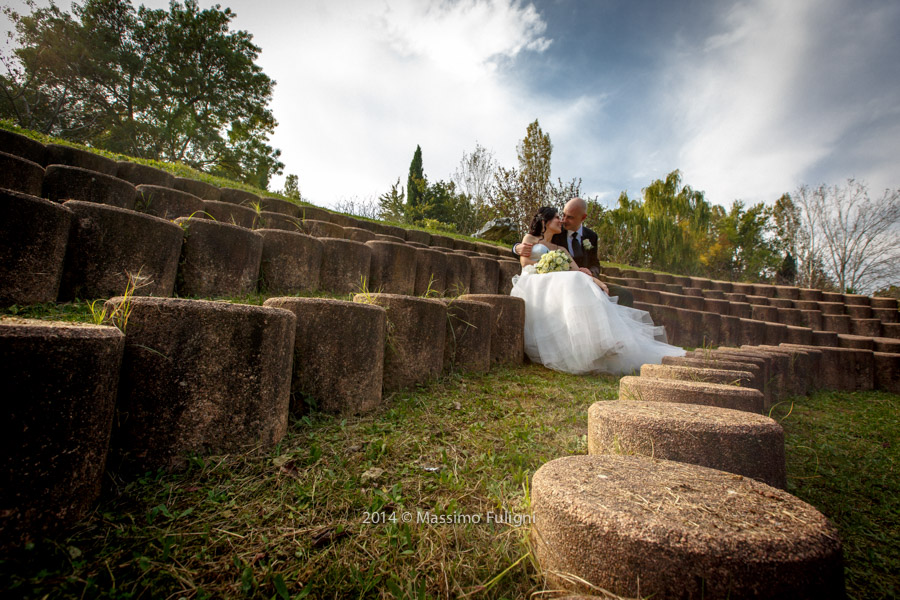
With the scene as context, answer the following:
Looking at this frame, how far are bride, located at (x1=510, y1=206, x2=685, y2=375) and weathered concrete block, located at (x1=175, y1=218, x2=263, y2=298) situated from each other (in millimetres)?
2088

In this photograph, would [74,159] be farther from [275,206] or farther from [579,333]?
[579,333]

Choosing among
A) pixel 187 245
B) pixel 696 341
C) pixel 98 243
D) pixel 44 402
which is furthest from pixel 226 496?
pixel 696 341

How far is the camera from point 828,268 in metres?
16.2

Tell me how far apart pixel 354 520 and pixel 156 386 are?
2.18ft

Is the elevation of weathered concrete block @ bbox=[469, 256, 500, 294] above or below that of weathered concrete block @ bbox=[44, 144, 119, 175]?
below

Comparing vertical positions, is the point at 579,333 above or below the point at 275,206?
below

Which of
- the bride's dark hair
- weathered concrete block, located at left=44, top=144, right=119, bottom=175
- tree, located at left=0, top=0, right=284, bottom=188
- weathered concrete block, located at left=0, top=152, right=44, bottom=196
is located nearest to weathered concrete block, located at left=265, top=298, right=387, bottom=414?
weathered concrete block, located at left=0, top=152, right=44, bottom=196

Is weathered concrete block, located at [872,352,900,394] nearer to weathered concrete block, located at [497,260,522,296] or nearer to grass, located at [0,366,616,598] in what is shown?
weathered concrete block, located at [497,260,522,296]

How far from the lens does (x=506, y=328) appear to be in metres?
2.61

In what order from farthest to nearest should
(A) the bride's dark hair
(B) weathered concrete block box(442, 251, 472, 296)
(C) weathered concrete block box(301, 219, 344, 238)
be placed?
(A) the bride's dark hair → (B) weathered concrete block box(442, 251, 472, 296) → (C) weathered concrete block box(301, 219, 344, 238)

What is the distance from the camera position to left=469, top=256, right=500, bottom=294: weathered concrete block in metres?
4.05

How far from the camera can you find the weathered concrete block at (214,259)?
186 cm

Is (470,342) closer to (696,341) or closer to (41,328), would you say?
(41,328)

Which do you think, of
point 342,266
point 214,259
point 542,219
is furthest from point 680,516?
point 542,219
